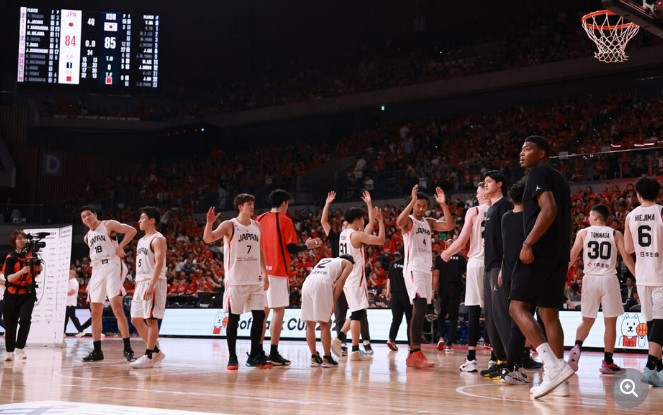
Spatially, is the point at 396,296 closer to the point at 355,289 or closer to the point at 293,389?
the point at 355,289

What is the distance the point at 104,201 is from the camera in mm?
28531

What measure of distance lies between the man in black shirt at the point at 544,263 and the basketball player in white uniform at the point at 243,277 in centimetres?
372

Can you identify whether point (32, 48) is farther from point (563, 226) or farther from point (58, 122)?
point (563, 226)

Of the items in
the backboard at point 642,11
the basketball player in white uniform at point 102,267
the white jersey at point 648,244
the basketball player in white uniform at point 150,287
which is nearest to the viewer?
the white jersey at point 648,244

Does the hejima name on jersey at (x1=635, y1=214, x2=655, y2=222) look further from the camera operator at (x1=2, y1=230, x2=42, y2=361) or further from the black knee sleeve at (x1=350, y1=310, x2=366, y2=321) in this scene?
the camera operator at (x1=2, y1=230, x2=42, y2=361)

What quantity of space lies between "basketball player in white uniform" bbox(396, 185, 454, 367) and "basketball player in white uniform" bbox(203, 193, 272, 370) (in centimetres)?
190

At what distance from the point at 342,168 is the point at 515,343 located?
21.6 meters

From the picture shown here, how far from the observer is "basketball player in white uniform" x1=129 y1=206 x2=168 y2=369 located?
8.59 metres

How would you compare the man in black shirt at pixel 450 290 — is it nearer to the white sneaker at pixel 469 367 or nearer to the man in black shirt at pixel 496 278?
the white sneaker at pixel 469 367

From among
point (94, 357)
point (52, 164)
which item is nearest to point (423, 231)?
point (94, 357)

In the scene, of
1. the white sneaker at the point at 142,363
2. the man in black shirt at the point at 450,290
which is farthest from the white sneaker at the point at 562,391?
the man in black shirt at the point at 450,290

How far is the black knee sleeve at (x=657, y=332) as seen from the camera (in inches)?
273

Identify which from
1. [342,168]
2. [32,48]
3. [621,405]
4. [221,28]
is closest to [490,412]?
[621,405]

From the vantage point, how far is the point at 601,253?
8.38 meters
